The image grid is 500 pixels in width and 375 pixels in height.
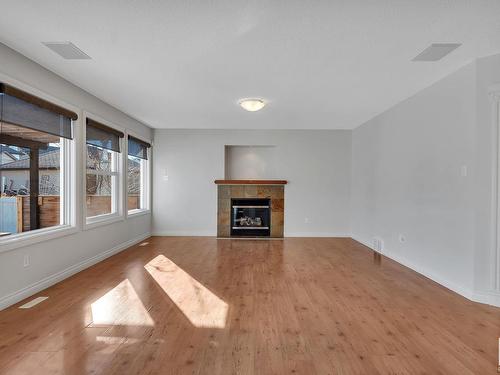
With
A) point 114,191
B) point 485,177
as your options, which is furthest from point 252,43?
point 114,191

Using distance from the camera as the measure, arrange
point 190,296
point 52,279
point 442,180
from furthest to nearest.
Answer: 1. point 442,180
2. point 52,279
3. point 190,296

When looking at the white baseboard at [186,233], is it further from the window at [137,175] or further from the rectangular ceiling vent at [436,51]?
the rectangular ceiling vent at [436,51]

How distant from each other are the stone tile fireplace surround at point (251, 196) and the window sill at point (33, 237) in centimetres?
337

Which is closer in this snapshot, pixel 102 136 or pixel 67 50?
pixel 67 50

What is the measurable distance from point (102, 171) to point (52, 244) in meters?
1.53

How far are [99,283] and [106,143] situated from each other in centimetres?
221

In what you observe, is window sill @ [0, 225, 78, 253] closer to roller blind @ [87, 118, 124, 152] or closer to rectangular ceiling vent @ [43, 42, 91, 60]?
roller blind @ [87, 118, 124, 152]

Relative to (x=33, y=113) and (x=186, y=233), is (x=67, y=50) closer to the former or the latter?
(x=33, y=113)

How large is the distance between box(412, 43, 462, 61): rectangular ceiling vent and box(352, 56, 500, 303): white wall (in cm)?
49

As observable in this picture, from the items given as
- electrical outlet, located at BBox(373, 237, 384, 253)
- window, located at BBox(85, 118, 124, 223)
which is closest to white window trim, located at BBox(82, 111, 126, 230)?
window, located at BBox(85, 118, 124, 223)

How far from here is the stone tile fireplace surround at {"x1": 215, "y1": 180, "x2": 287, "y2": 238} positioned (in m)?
6.81

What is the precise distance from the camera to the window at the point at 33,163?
9.51 ft

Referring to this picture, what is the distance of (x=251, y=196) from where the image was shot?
269 inches

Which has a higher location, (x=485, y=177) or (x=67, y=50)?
(x=67, y=50)
